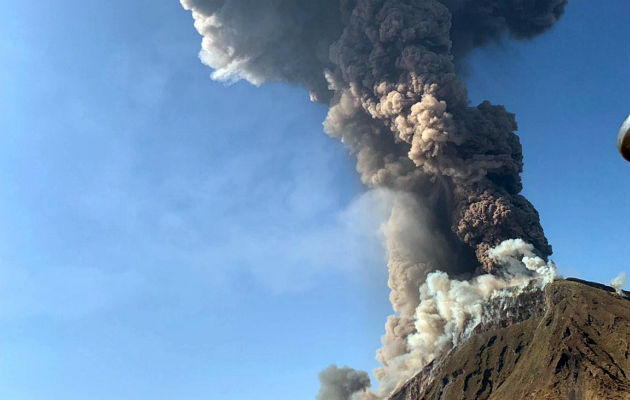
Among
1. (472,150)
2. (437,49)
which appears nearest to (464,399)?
(472,150)

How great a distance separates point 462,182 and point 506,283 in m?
13.0

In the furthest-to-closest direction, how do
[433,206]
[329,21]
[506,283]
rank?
1. [329,21]
2. [433,206]
3. [506,283]

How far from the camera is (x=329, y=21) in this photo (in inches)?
3206

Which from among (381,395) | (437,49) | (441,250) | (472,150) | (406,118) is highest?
(437,49)

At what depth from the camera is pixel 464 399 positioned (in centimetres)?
5803

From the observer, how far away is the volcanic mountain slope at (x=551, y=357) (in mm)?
49531

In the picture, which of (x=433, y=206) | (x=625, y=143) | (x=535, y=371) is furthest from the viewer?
(x=433, y=206)

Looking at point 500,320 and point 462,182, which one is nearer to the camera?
point 462,182

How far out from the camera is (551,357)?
54.8 m

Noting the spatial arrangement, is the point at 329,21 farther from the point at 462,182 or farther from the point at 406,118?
the point at 462,182

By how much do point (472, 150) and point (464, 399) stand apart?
28.6 metres

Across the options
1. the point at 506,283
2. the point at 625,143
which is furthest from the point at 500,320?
the point at 625,143

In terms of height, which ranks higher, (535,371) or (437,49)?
(437,49)

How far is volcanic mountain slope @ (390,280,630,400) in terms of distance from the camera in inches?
1950
